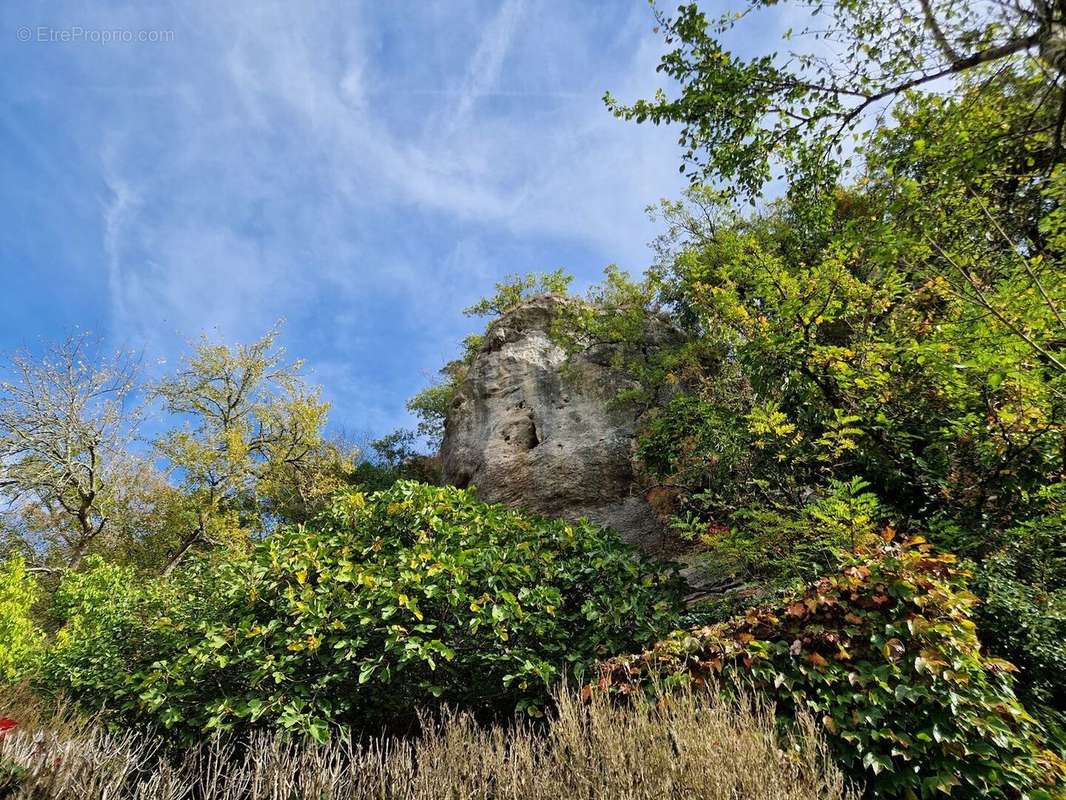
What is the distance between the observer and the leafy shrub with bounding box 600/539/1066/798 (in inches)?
121

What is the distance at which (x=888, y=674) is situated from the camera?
336cm

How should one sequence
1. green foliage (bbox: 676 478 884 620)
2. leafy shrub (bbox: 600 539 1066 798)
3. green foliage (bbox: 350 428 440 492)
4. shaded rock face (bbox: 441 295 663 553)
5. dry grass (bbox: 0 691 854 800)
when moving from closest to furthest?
1. dry grass (bbox: 0 691 854 800)
2. leafy shrub (bbox: 600 539 1066 798)
3. green foliage (bbox: 676 478 884 620)
4. shaded rock face (bbox: 441 295 663 553)
5. green foliage (bbox: 350 428 440 492)

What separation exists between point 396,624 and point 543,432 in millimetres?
8114

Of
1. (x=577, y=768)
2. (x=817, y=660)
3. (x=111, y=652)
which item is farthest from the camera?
(x=111, y=652)

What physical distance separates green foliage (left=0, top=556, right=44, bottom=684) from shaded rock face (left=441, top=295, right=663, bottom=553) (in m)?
7.73

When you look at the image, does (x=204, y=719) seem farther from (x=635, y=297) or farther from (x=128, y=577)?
(x=635, y=297)

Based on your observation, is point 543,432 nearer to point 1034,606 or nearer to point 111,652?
point 111,652

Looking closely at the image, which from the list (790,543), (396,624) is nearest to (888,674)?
(790,543)

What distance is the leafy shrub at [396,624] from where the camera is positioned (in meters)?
4.68

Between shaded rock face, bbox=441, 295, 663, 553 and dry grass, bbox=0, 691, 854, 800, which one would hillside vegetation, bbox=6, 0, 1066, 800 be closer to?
dry grass, bbox=0, 691, 854, 800

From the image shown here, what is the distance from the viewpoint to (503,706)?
5.05 m

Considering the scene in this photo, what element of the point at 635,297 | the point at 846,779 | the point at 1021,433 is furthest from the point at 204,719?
the point at 635,297

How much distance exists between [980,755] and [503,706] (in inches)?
137

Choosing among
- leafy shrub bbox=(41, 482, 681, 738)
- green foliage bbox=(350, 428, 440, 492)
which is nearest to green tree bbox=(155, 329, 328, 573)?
green foliage bbox=(350, 428, 440, 492)
